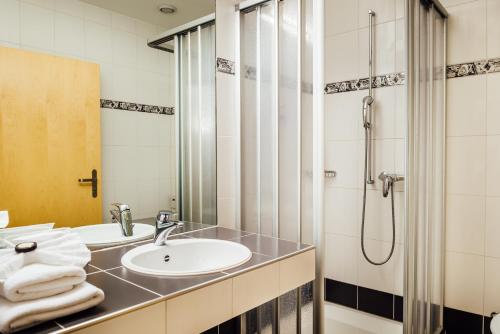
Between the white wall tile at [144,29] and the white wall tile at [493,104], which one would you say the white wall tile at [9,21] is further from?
the white wall tile at [493,104]

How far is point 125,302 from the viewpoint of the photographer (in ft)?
2.89

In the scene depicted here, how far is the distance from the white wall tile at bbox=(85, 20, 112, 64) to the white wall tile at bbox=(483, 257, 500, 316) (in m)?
2.26

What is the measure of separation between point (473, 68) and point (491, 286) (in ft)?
4.12

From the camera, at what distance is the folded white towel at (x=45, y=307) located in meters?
0.72

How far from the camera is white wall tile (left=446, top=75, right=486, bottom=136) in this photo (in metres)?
2.03

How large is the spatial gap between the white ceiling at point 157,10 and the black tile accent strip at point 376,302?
2.05m

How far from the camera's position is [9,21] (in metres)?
1.16

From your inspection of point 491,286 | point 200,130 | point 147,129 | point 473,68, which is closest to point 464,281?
point 491,286

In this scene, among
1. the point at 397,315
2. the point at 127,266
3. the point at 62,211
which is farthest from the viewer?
the point at 397,315

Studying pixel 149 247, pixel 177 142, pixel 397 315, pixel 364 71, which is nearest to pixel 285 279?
pixel 149 247

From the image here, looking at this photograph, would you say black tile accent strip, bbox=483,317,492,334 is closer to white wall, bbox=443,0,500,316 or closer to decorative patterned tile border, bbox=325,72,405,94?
white wall, bbox=443,0,500,316

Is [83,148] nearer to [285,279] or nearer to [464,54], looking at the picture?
[285,279]

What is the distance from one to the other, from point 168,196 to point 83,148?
1.51ft

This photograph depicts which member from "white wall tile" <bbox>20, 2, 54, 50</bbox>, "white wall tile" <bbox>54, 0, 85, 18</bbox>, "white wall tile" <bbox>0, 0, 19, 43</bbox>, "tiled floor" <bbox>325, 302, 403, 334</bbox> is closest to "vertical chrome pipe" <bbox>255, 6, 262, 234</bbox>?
"white wall tile" <bbox>54, 0, 85, 18</bbox>
